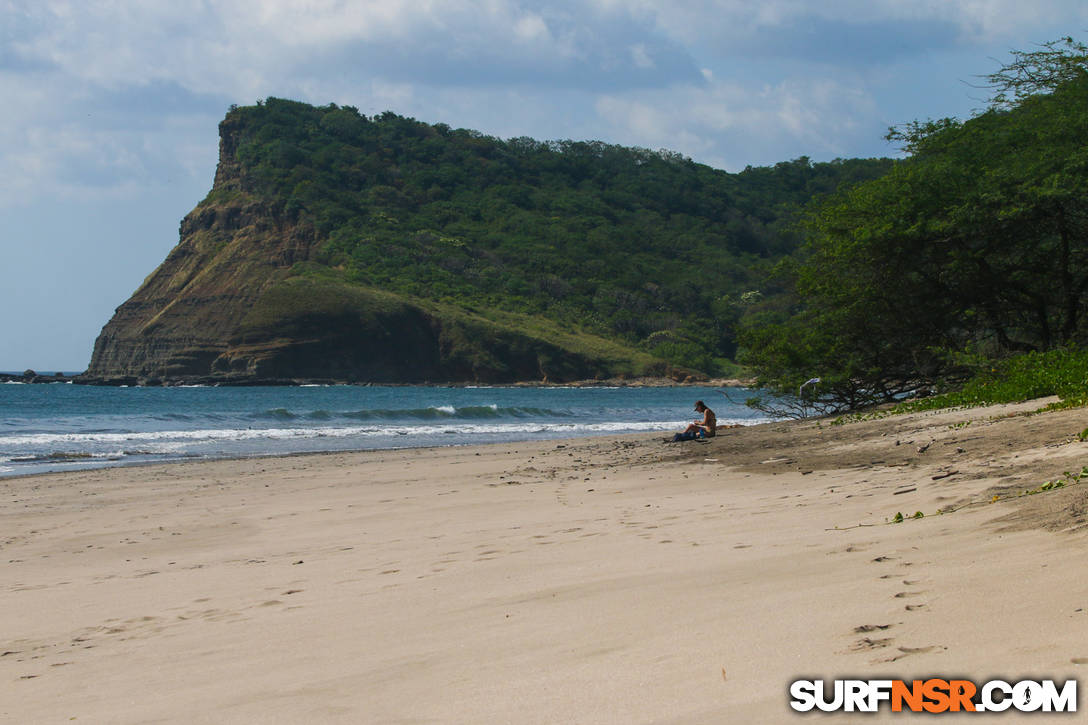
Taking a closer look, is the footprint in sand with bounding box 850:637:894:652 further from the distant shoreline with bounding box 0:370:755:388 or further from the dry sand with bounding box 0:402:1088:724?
the distant shoreline with bounding box 0:370:755:388

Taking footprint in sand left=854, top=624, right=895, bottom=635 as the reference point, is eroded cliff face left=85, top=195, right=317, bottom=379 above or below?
above

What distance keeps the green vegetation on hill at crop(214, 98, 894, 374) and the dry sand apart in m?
91.5

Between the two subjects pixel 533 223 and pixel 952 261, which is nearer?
Result: pixel 952 261

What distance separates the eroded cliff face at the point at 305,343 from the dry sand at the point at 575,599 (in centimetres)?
8951

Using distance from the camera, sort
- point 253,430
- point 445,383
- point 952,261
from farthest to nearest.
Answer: point 445,383 → point 253,430 → point 952,261

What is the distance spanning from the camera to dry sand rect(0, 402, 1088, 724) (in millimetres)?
3084

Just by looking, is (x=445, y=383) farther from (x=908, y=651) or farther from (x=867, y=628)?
(x=908, y=651)

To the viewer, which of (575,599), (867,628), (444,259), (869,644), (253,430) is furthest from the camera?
(444,259)

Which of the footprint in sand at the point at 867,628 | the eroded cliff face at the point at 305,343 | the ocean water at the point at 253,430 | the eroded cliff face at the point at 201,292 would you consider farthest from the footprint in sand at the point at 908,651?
the eroded cliff face at the point at 201,292

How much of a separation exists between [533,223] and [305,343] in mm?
43967

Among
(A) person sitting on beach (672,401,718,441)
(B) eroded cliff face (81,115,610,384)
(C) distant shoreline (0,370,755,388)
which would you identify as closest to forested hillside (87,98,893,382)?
(B) eroded cliff face (81,115,610,384)

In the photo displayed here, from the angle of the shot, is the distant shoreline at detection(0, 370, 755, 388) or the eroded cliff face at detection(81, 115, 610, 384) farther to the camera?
the eroded cliff face at detection(81, 115, 610, 384)

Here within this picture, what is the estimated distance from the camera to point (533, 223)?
129750mm

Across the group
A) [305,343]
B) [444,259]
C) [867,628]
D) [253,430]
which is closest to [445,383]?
[305,343]
